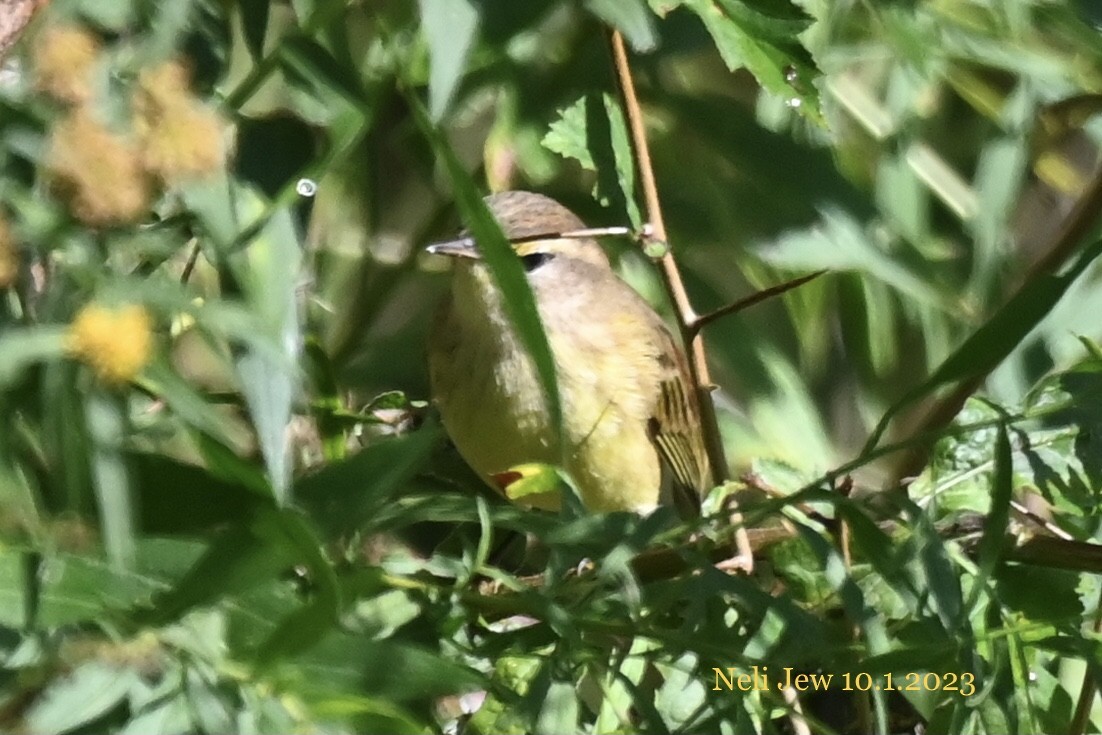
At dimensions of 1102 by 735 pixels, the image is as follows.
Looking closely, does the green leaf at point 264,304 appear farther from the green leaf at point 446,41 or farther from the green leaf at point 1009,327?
the green leaf at point 1009,327

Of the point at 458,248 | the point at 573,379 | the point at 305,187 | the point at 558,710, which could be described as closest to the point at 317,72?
the point at 305,187

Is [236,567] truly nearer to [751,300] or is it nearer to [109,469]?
[109,469]

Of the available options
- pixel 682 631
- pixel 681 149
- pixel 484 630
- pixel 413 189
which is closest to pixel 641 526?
pixel 682 631

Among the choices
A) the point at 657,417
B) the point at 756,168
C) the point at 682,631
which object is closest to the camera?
the point at 682,631

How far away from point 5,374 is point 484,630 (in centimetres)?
47

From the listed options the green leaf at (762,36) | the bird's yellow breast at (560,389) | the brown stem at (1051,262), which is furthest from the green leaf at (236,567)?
the bird's yellow breast at (560,389)

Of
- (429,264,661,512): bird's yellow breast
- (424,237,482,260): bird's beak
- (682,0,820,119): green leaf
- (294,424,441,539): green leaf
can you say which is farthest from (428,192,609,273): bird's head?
(294,424,441,539): green leaf

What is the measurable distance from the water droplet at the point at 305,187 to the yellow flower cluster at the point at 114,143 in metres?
0.16

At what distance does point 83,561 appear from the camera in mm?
716

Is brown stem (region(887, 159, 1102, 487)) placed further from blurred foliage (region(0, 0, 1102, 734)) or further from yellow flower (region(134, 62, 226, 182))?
yellow flower (region(134, 62, 226, 182))

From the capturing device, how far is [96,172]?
0.58m

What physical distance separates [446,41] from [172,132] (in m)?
0.19

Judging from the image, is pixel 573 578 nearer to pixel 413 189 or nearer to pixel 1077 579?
pixel 1077 579

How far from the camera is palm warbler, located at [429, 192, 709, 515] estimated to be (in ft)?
5.35
